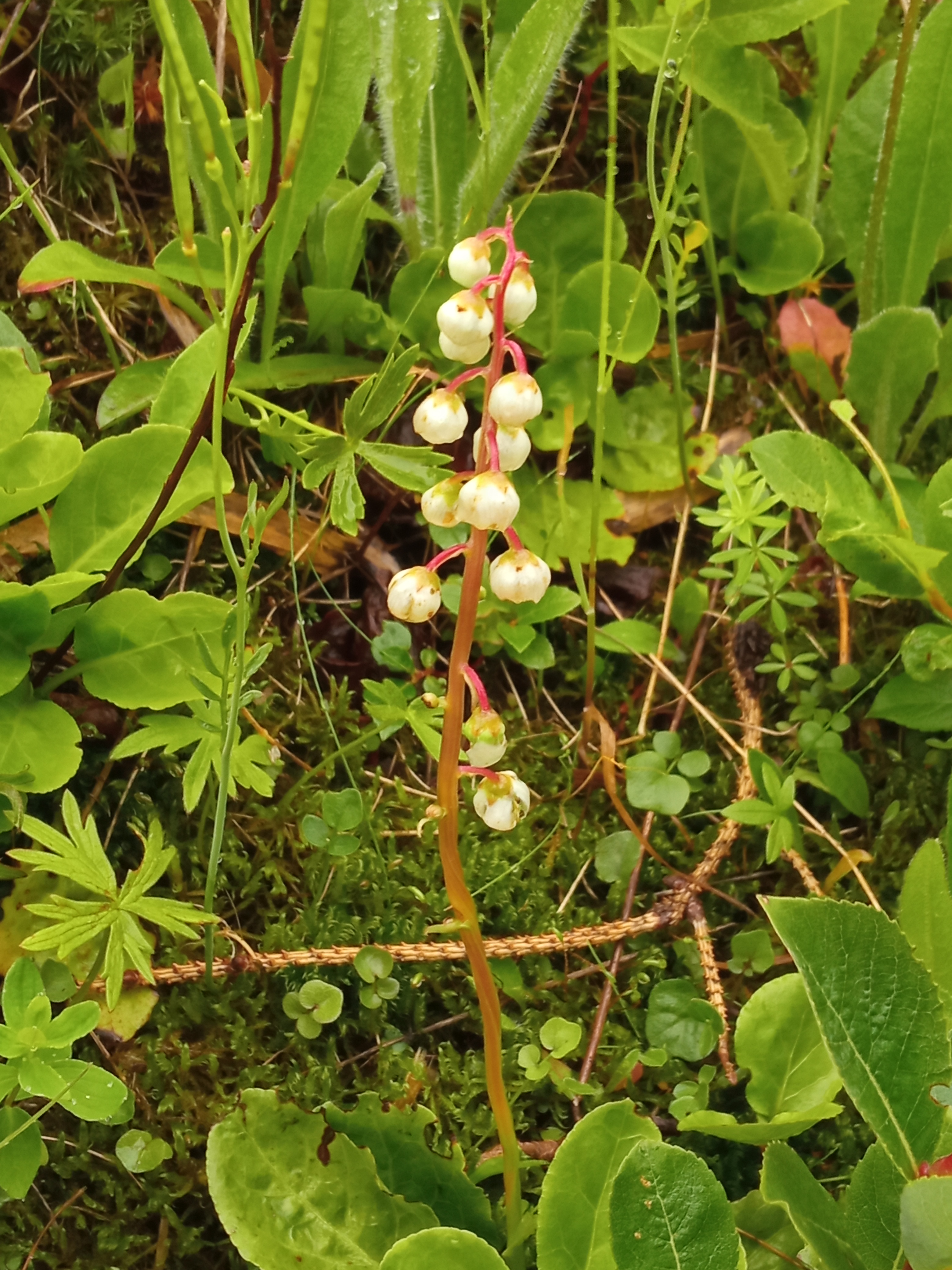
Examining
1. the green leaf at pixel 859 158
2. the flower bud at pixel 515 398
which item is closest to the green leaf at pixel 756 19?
the green leaf at pixel 859 158

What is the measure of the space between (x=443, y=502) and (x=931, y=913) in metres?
0.98

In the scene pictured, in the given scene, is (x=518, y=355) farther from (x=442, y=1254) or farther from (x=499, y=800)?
(x=442, y=1254)

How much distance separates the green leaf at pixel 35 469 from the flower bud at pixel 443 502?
0.66m

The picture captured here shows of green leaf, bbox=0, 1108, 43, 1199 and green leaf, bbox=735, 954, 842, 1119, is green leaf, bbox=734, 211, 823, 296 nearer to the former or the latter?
green leaf, bbox=735, 954, 842, 1119

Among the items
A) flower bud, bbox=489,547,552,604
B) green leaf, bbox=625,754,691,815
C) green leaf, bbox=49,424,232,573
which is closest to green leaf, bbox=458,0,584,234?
green leaf, bbox=49,424,232,573

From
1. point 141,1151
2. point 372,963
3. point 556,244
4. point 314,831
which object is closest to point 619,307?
point 556,244

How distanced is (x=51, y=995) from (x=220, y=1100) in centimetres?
30

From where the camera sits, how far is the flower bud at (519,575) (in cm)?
123

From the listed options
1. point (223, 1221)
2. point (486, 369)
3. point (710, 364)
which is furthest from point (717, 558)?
point (223, 1221)

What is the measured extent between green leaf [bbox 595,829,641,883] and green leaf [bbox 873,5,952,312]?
1.25 meters

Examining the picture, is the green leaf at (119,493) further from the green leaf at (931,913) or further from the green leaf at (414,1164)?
the green leaf at (931,913)

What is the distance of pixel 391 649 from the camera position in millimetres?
1866

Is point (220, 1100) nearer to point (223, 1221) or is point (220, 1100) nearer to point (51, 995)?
point (223, 1221)

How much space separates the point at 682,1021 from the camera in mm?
1717
